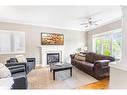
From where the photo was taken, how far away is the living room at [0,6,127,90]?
4242 mm

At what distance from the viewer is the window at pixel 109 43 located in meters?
5.61

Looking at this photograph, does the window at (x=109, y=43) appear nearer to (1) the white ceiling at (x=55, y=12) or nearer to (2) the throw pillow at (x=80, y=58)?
(1) the white ceiling at (x=55, y=12)

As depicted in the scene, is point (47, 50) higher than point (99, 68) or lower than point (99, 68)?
higher

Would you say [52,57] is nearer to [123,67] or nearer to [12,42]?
[12,42]

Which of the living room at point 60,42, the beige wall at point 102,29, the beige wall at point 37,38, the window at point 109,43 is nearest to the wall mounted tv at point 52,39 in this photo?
the living room at point 60,42

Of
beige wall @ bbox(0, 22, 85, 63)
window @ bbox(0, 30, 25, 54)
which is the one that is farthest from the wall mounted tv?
window @ bbox(0, 30, 25, 54)

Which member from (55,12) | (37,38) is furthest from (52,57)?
(55,12)

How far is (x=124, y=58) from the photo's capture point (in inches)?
77.7

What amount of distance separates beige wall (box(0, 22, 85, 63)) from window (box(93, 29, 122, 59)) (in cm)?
111

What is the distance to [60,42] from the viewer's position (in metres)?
6.91

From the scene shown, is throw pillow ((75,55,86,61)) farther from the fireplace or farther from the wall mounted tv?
the wall mounted tv

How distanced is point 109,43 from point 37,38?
3736 mm
